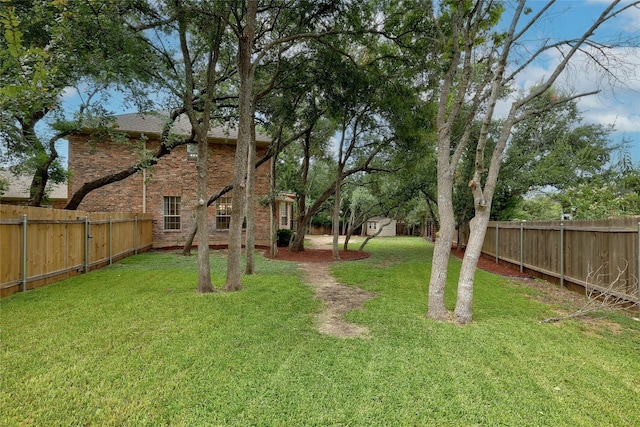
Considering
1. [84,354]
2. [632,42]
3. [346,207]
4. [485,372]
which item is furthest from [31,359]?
[346,207]

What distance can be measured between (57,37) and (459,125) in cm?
1213

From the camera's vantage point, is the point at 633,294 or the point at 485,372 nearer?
the point at 485,372

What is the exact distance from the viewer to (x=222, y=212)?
16.5 m

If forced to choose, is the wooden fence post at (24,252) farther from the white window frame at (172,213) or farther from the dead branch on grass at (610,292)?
the white window frame at (172,213)

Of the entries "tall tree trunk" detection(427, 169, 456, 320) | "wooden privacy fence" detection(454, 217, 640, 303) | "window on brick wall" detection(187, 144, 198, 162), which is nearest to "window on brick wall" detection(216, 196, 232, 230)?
"window on brick wall" detection(187, 144, 198, 162)

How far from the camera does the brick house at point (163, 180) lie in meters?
14.8

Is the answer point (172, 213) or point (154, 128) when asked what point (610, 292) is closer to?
point (172, 213)

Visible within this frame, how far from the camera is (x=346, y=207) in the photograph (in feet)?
109

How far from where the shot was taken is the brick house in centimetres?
1478

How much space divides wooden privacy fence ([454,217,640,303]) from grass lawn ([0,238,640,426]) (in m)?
0.91

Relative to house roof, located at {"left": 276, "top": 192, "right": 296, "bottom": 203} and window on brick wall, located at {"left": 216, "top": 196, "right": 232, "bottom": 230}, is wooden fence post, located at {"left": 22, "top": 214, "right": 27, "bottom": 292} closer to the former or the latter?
house roof, located at {"left": 276, "top": 192, "right": 296, "bottom": 203}

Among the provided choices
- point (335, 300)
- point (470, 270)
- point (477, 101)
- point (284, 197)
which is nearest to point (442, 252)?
point (470, 270)

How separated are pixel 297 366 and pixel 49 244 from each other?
6.61 meters

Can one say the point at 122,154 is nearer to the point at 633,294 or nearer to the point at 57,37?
the point at 57,37
